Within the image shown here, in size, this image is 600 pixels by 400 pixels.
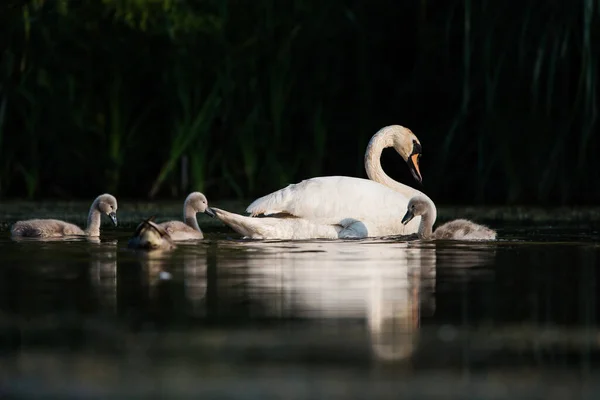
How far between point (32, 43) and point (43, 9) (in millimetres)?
456

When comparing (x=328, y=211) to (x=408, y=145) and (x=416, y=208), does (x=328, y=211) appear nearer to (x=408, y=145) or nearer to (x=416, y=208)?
(x=416, y=208)

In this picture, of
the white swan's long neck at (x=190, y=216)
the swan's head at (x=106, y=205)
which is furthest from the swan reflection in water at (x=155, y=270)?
the swan's head at (x=106, y=205)


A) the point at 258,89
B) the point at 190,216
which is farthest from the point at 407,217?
the point at 258,89

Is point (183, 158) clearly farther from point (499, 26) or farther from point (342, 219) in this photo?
point (342, 219)

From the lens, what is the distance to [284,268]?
8406 mm

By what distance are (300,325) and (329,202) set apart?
5.39 m

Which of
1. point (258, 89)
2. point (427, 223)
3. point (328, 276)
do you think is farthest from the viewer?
point (258, 89)

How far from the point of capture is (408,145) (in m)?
13.4

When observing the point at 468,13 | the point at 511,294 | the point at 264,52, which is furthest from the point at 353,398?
the point at 264,52

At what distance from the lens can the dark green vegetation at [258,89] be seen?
52.1ft

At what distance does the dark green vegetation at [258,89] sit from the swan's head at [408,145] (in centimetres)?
203

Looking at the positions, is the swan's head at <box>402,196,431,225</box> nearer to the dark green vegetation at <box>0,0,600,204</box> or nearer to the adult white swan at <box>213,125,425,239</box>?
the adult white swan at <box>213,125,425,239</box>

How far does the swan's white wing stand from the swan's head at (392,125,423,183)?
186cm

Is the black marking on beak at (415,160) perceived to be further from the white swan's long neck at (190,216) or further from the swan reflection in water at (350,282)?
the swan reflection in water at (350,282)
